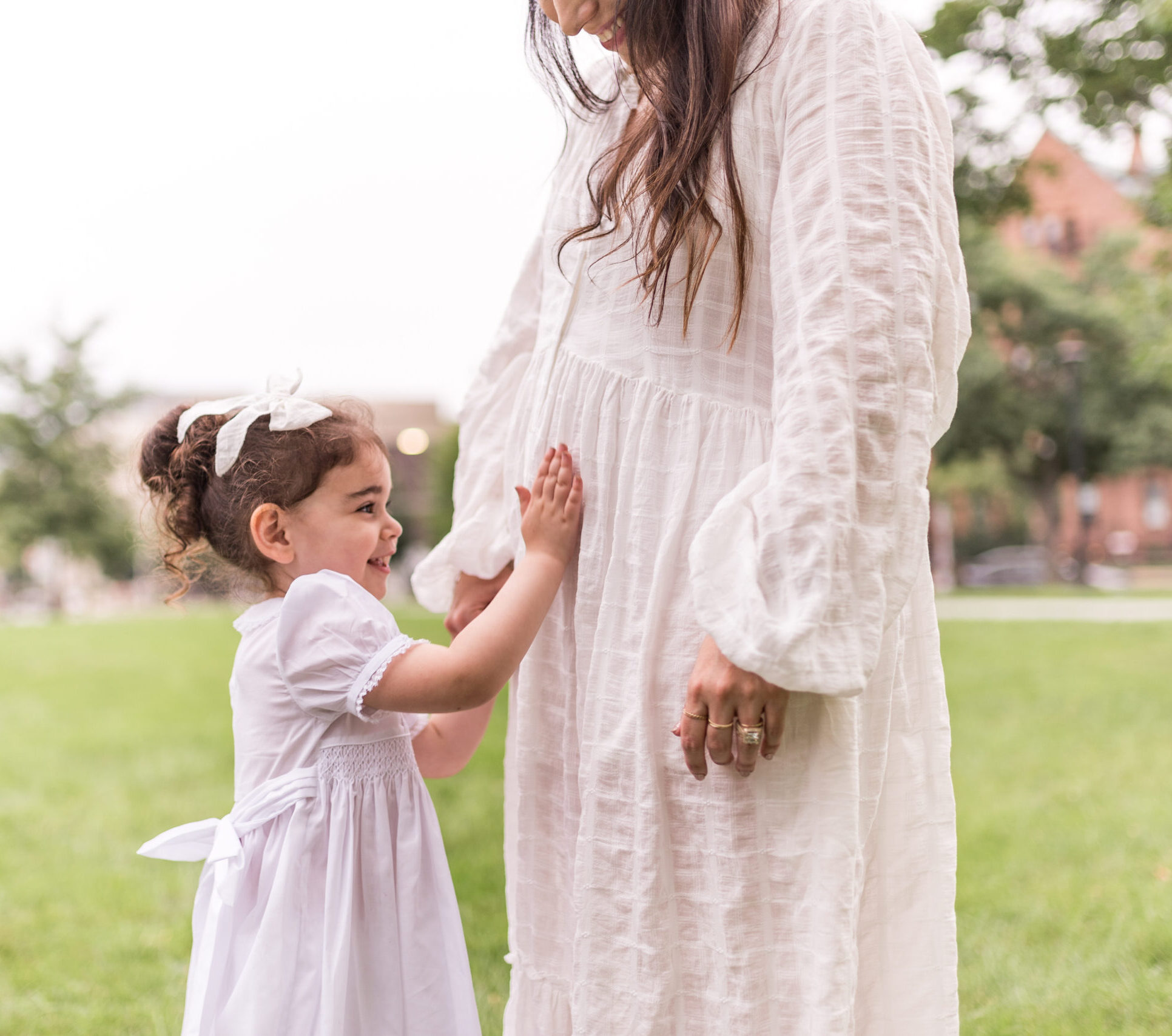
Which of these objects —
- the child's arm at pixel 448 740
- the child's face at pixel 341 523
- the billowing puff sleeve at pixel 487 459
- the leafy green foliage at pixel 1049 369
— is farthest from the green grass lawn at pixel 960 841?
the leafy green foliage at pixel 1049 369

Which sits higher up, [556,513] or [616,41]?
[616,41]

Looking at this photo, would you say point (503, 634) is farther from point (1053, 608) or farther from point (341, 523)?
point (1053, 608)

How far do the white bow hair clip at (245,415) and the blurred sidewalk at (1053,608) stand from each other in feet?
34.5

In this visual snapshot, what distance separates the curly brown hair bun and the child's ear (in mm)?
14

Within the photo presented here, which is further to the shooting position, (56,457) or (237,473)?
(56,457)

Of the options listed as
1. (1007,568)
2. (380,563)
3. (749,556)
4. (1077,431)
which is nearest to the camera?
(749,556)

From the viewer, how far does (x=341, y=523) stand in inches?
57.6

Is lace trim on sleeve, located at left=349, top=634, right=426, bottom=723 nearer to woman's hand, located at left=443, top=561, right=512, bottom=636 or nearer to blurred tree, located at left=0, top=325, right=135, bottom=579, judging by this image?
woman's hand, located at left=443, top=561, right=512, bottom=636

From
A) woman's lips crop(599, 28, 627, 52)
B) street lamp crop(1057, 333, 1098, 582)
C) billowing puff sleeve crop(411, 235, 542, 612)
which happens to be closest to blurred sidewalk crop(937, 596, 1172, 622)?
street lamp crop(1057, 333, 1098, 582)

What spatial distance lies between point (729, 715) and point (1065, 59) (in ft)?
21.2

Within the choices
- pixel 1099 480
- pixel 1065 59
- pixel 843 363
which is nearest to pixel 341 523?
pixel 843 363

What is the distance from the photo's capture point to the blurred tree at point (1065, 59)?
5.81 metres

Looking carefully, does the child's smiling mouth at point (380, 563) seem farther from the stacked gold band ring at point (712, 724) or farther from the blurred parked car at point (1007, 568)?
the blurred parked car at point (1007, 568)

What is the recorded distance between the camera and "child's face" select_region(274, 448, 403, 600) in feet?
4.78
